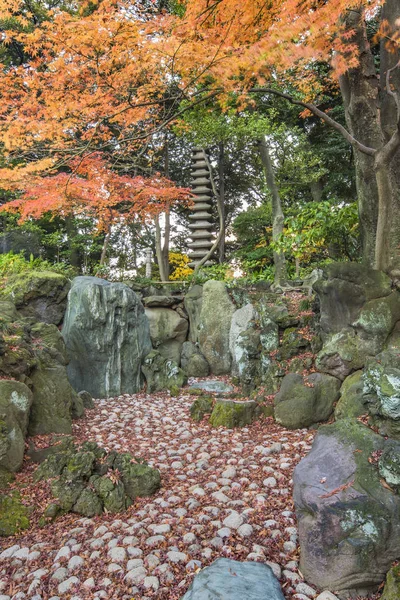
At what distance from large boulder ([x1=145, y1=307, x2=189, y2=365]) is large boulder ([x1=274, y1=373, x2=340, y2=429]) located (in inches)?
177

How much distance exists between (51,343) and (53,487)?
3025 mm

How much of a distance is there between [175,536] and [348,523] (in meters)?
1.21

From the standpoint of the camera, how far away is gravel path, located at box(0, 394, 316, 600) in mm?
2354

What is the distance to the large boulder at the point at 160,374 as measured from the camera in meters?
7.53

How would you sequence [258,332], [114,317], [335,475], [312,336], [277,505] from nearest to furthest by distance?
[335,475] → [277,505] → [312,336] → [258,332] → [114,317]

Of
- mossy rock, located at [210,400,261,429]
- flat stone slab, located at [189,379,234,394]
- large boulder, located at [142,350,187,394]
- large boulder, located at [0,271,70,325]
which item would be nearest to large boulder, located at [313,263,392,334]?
mossy rock, located at [210,400,261,429]

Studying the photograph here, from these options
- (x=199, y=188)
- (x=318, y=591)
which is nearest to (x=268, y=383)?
(x=318, y=591)

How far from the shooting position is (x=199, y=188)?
13.0 meters

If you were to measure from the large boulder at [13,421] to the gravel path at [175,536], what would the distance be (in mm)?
199

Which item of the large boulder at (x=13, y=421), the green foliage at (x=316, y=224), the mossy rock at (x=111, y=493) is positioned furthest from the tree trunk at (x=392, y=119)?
the large boulder at (x=13, y=421)

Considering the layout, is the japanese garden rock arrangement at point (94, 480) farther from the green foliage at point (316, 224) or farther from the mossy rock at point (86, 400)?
the green foliage at point (316, 224)

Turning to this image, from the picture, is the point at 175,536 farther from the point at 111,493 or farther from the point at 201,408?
the point at 201,408

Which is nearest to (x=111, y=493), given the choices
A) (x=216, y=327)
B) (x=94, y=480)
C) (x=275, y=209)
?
(x=94, y=480)

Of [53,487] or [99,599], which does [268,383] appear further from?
[99,599]
